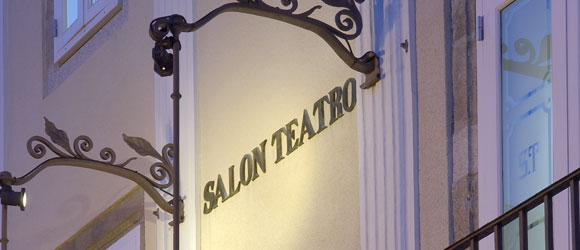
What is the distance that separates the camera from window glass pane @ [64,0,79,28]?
34.4 feet

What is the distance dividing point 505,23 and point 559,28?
0.42m

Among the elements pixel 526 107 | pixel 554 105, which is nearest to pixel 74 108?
pixel 526 107

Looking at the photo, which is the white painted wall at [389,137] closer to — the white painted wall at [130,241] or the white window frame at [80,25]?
the white painted wall at [130,241]

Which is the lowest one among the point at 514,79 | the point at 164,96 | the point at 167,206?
the point at 167,206

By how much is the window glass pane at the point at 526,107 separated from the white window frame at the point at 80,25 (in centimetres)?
450

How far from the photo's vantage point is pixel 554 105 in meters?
5.26

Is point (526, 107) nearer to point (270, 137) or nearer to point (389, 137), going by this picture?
point (389, 137)

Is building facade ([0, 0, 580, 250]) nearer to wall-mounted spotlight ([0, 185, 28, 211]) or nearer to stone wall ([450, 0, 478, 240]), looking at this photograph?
stone wall ([450, 0, 478, 240])

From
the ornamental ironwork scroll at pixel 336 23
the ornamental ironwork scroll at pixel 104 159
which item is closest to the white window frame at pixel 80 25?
the ornamental ironwork scroll at pixel 104 159

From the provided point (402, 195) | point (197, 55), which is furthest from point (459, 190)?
point (197, 55)

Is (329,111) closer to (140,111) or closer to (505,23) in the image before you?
(505,23)

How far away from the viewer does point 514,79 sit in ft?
18.3

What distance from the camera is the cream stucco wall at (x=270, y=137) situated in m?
6.87

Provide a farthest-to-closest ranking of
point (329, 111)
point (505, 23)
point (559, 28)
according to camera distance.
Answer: point (329, 111) → point (505, 23) → point (559, 28)
